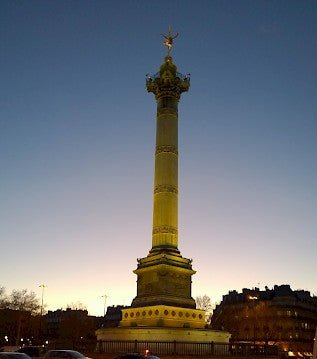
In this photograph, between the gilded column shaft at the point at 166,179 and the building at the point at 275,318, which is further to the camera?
the building at the point at 275,318

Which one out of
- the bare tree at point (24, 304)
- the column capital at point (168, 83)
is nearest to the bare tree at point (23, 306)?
the bare tree at point (24, 304)

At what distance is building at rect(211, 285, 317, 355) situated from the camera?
88.4m

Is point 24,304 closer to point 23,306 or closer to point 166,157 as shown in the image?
point 23,306

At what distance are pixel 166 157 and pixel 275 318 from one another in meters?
57.3

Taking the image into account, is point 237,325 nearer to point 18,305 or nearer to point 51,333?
point 18,305

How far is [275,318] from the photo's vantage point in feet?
305

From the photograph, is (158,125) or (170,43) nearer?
(158,125)

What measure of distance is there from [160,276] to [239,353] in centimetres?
945

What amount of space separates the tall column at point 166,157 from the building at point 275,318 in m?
44.1

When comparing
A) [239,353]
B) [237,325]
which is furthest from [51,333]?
[239,353]

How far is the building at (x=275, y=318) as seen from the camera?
88438 millimetres

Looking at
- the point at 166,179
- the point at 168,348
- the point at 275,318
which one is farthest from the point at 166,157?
the point at 275,318

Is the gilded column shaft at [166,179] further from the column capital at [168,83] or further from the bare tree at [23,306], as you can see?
the bare tree at [23,306]

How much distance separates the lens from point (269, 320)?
9112cm
